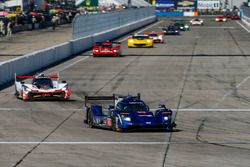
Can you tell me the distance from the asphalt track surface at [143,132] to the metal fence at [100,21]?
14.4 metres

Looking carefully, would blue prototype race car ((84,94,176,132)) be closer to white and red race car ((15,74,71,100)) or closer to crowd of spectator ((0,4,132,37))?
white and red race car ((15,74,71,100))

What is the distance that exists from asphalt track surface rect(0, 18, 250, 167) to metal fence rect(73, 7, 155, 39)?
14417 mm

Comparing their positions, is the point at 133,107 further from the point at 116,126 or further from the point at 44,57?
the point at 44,57

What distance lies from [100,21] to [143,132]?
5788 centimetres

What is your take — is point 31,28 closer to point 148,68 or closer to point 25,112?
point 148,68

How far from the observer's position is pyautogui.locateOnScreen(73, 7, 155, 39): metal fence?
223 ft

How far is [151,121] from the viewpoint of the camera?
2386cm

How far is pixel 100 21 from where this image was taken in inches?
3214

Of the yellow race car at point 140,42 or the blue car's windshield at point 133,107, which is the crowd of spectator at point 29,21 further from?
the blue car's windshield at point 133,107

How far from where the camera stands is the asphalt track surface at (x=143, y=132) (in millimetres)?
19609

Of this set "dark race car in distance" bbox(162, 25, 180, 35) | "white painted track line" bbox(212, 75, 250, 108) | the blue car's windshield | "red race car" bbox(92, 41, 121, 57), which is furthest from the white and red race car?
"dark race car in distance" bbox(162, 25, 180, 35)

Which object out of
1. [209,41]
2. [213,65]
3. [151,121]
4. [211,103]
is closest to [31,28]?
[209,41]

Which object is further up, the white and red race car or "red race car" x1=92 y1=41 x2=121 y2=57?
the white and red race car

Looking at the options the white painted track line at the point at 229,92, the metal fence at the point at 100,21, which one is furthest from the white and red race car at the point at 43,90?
the metal fence at the point at 100,21
